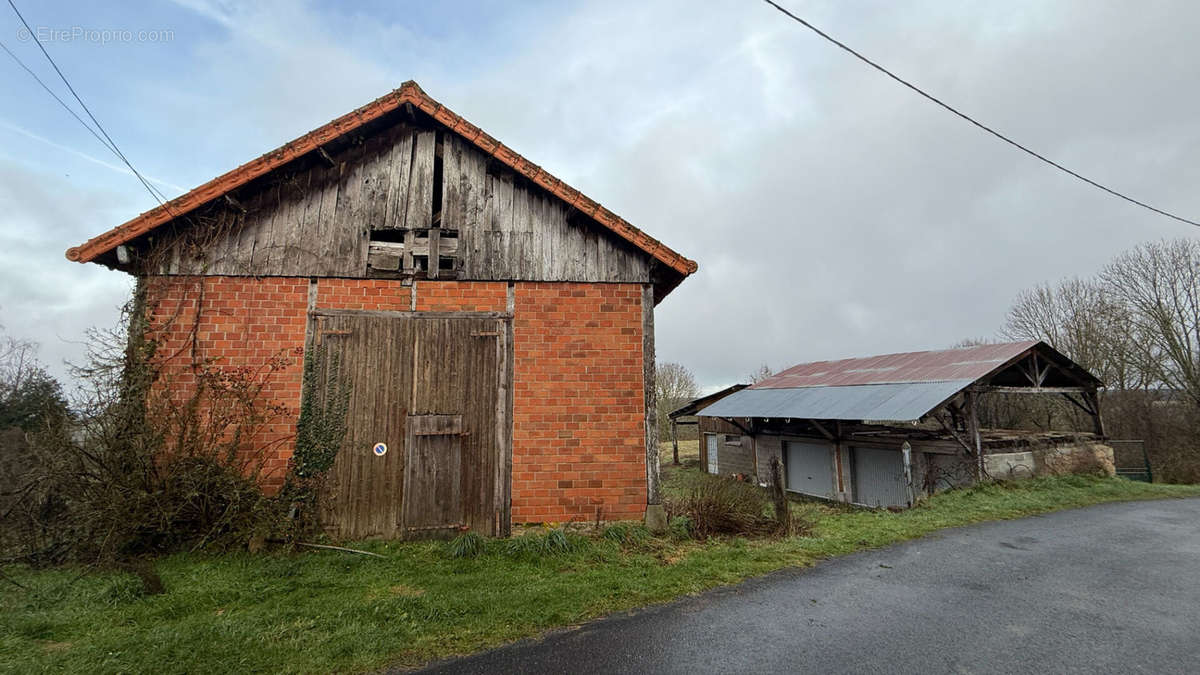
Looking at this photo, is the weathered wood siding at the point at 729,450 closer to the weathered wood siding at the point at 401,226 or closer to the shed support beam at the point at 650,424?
the shed support beam at the point at 650,424

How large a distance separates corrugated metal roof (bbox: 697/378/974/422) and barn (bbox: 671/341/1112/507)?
41 mm

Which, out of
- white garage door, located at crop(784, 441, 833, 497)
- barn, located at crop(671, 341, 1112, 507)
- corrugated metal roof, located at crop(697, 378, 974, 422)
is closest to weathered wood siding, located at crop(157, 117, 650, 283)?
barn, located at crop(671, 341, 1112, 507)

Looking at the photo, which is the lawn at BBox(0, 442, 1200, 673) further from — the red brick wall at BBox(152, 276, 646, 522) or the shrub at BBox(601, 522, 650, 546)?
the red brick wall at BBox(152, 276, 646, 522)

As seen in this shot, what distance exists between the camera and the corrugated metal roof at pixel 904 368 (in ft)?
44.7

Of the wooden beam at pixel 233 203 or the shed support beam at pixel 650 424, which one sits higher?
the wooden beam at pixel 233 203

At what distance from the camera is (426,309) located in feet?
23.2

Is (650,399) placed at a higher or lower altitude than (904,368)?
lower

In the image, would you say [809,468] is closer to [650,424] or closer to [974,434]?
[974,434]

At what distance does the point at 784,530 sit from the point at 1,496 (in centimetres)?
946

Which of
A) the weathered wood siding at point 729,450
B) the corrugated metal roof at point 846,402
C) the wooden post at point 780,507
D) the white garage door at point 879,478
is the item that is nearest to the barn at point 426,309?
the wooden post at point 780,507

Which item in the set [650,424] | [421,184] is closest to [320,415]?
[421,184]

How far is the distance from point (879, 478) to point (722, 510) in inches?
411

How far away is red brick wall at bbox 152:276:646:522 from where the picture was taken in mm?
6637

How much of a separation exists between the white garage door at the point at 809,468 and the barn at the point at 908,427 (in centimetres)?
4
